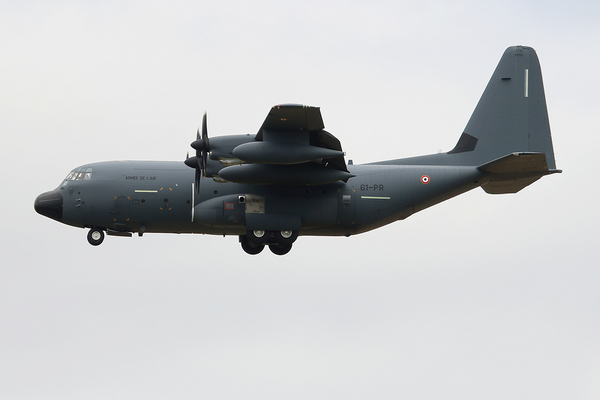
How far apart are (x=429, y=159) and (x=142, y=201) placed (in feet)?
29.4

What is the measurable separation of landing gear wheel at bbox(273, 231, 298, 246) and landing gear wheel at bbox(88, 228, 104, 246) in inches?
212

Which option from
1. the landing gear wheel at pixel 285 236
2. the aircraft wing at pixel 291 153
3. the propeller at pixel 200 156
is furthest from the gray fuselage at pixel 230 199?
the aircraft wing at pixel 291 153

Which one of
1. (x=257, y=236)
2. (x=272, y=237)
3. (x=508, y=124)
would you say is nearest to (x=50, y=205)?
(x=257, y=236)

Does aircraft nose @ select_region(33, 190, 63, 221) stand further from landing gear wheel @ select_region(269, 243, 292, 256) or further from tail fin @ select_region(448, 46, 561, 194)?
tail fin @ select_region(448, 46, 561, 194)

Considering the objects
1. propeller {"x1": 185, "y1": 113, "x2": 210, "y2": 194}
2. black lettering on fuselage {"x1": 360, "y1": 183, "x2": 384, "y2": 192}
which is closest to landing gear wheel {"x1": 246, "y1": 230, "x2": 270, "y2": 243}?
propeller {"x1": 185, "y1": 113, "x2": 210, "y2": 194}

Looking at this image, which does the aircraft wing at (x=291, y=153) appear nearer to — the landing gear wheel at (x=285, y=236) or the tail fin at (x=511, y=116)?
the landing gear wheel at (x=285, y=236)

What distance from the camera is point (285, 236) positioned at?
21984mm

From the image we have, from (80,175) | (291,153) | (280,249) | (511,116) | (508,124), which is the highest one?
(511,116)

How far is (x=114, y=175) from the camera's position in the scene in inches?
880

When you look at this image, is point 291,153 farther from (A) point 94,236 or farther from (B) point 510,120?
(B) point 510,120

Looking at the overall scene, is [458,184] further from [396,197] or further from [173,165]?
[173,165]

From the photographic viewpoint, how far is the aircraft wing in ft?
62.7

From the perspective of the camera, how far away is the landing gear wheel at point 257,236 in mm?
21859

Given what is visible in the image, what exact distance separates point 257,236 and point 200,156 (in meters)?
2.87
